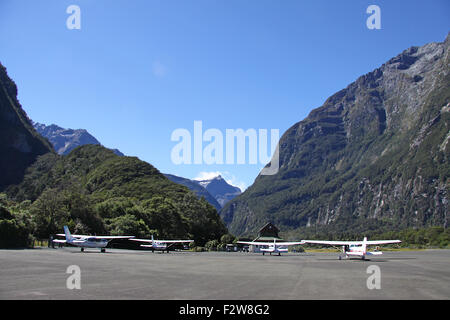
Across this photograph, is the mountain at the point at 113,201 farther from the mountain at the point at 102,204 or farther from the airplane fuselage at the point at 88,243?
the airplane fuselage at the point at 88,243

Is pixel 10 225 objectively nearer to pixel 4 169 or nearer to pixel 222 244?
pixel 222 244

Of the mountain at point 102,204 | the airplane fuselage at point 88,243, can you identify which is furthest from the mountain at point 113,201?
the airplane fuselage at point 88,243

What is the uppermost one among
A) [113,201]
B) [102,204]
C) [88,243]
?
[113,201]

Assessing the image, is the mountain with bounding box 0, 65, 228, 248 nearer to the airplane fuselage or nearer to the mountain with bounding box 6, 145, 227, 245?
the mountain with bounding box 6, 145, 227, 245

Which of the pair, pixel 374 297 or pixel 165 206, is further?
pixel 165 206

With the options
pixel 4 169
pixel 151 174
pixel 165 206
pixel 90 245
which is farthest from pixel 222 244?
pixel 4 169

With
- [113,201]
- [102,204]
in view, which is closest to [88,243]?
[102,204]

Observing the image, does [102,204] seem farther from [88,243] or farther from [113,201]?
[88,243]

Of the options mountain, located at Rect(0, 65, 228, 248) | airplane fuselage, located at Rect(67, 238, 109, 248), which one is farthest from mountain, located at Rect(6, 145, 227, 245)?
airplane fuselage, located at Rect(67, 238, 109, 248)

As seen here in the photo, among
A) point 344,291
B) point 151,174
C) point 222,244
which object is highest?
point 151,174

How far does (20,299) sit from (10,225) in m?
47.9

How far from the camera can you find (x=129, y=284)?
17953 millimetres
